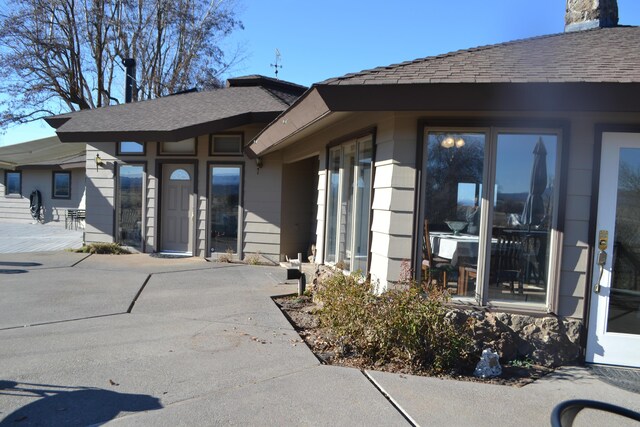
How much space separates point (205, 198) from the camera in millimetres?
10477

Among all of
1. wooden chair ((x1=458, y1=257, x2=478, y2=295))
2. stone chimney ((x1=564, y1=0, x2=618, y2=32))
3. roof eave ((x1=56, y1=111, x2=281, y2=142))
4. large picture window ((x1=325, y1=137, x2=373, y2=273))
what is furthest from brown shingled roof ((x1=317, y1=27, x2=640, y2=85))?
roof eave ((x1=56, y1=111, x2=281, y2=142))

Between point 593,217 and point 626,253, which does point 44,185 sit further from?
point 626,253

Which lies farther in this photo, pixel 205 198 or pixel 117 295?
pixel 205 198

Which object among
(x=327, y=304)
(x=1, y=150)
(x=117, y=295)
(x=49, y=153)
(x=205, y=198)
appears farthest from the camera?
(x=1, y=150)

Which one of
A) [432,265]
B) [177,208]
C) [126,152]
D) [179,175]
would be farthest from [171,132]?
[432,265]

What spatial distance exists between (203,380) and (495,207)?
3211 mm

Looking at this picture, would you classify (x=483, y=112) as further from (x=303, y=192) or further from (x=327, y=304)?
(x=303, y=192)

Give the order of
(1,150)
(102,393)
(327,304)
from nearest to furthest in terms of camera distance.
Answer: (102,393) → (327,304) → (1,150)

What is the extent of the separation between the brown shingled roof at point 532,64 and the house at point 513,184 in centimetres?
3

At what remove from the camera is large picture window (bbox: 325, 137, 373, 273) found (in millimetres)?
5781

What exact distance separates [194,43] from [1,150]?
12262 millimetres

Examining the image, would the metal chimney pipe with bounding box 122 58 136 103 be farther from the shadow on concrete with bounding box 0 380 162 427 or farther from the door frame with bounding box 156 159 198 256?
the shadow on concrete with bounding box 0 380 162 427

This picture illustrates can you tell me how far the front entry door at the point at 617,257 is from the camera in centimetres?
446

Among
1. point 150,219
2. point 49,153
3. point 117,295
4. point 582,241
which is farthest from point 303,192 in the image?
point 49,153
